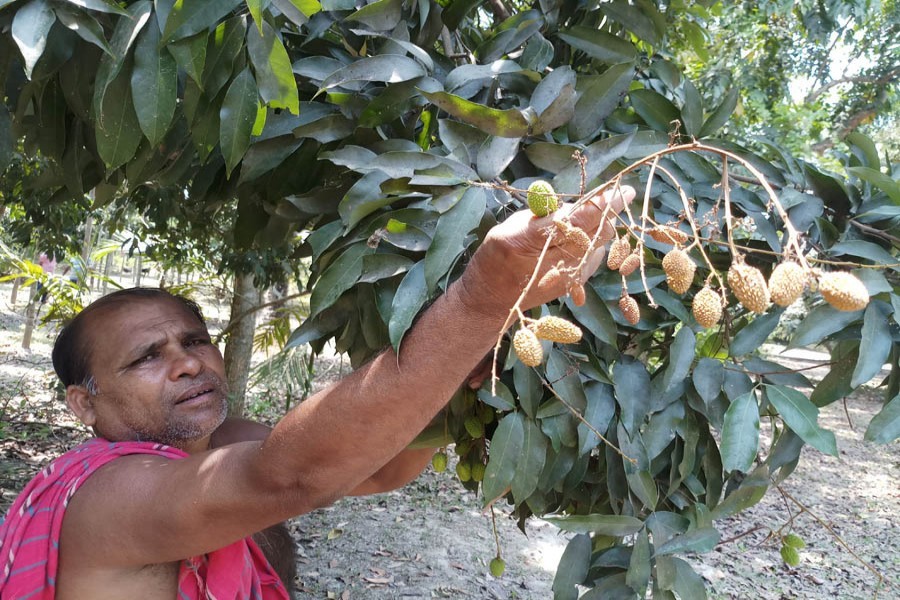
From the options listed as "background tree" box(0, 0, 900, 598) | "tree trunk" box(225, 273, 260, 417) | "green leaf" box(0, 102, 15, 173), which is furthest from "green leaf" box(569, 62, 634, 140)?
"tree trunk" box(225, 273, 260, 417)

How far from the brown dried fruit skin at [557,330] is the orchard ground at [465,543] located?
2.31 meters

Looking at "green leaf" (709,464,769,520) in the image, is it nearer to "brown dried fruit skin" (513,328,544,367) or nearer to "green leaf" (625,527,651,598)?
"green leaf" (625,527,651,598)

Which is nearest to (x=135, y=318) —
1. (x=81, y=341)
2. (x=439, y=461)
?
(x=81, y=341)

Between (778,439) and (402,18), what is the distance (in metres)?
0.94

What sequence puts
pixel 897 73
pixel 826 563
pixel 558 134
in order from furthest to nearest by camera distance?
pixel 897 73 < pixel 826 563 < pixel 558 134

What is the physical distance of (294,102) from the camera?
36.8 inches

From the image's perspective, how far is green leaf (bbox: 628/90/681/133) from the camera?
1.17 m

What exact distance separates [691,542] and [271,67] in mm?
958

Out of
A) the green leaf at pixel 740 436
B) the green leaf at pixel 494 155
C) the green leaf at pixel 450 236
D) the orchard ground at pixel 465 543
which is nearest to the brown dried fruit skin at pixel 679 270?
the green leaf at pixel 450 236

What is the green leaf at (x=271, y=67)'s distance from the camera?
0.91m

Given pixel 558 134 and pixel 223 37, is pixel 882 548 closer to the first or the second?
pixel 558 134

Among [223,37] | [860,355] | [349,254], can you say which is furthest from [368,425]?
[860,355]

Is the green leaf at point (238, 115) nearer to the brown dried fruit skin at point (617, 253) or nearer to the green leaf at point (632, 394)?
the brown dried fruit skin at point (617, 253)

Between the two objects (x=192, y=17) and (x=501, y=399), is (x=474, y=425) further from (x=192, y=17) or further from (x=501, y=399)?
(x=192, y=17)
